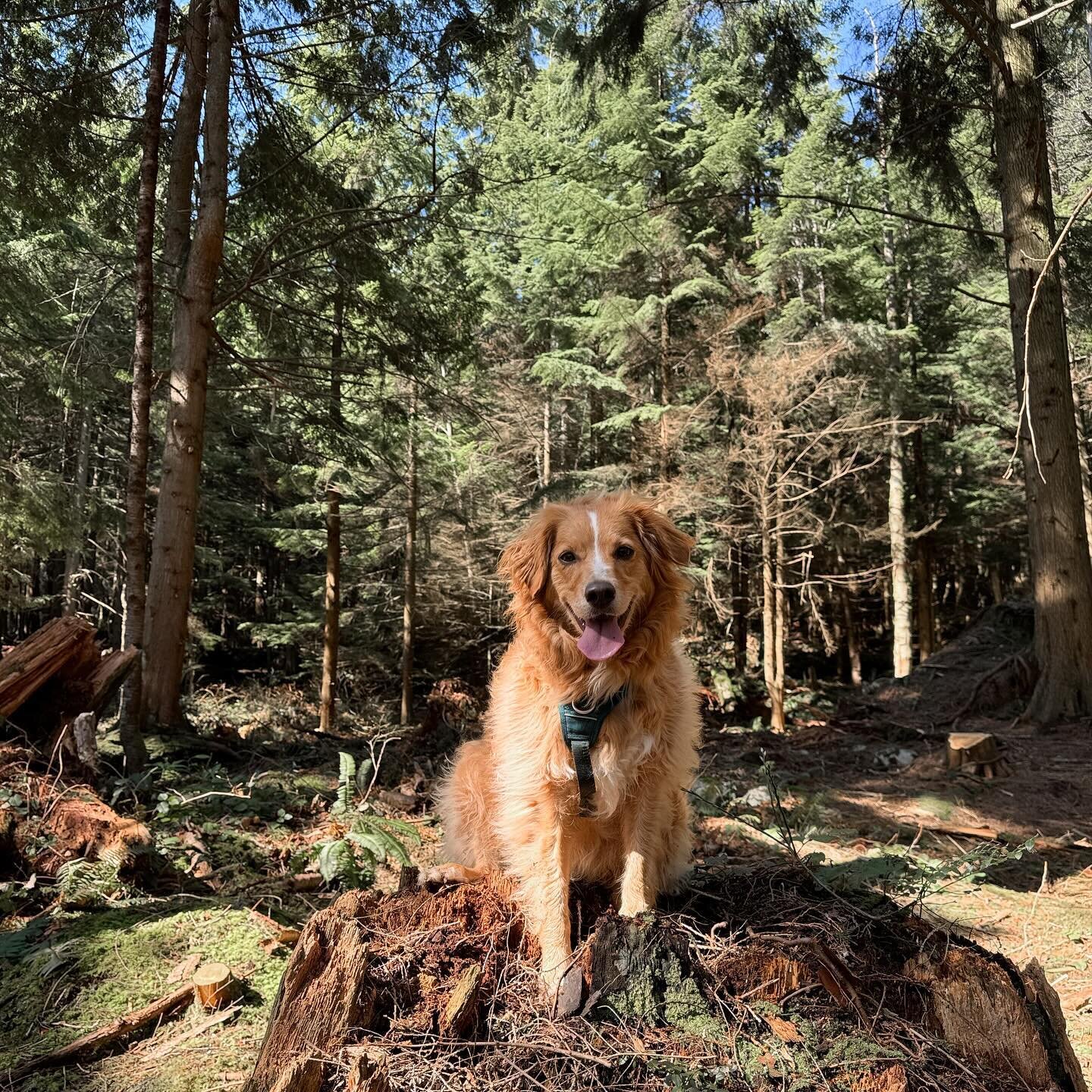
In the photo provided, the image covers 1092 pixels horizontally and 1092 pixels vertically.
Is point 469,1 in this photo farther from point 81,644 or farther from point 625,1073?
point 625,1073

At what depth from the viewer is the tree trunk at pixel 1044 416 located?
27.3 feet

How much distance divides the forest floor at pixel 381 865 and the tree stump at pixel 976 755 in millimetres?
185

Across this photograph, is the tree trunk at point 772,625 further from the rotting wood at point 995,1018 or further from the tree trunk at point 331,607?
the rotting wood at point 995,1018

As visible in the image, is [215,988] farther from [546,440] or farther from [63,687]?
[546,440]

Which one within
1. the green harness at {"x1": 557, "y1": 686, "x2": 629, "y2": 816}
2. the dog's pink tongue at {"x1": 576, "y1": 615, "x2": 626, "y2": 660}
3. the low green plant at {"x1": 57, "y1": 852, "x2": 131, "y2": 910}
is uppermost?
the dog's pink tongue at {"x1": 576, "y1": 615, "x2": 626, "y2": 660}

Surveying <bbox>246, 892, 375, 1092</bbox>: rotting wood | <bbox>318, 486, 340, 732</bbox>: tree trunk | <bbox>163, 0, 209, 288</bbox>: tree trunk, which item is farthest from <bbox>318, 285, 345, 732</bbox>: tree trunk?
<bbox>246, 892, 375, 1092</bbox>: rotting wood

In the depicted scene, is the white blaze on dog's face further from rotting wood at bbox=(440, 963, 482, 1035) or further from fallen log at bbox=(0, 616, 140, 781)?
fallen log at bbox=(0, 616, 140, 781)

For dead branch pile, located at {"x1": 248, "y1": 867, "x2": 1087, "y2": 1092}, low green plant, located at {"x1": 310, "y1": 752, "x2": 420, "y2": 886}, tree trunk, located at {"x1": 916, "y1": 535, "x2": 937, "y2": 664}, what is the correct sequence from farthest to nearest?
tree trunk, located at {"x1": 916, "y1": 535, "x2": 937, "y2": 664} → low green plant, located at {"x1": 310, "y1": 752, "x2": 420, "y2": 886} → dead branch pile, located at {"x1": 248, "y1": 867, "x2": 1087, "y2": 1092}

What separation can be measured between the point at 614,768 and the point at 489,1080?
1.04 meters

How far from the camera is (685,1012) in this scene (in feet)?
6.92

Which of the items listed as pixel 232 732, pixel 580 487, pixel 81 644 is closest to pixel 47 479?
pixel 232 732

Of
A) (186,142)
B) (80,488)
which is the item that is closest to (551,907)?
(186,142)

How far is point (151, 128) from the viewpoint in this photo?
5641 millimetres

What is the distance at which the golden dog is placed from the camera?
270 centimetres
